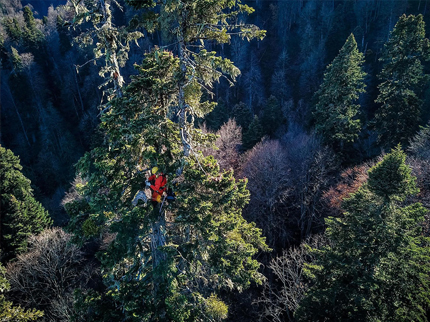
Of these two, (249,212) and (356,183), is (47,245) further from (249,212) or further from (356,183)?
(356,183)

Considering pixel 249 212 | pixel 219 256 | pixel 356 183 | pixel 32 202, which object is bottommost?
pixel 249 212

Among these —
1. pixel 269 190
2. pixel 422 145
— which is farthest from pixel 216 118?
pixel 422 145

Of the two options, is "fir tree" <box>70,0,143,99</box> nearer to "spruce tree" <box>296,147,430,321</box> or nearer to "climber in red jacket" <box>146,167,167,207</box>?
"climber in red jacket" <box>146,167,167,207</box>

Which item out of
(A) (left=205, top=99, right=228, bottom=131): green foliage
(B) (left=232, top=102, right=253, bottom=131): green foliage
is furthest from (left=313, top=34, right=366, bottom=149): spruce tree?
(A) (left=205, top=99, right=228, bottom=131): green foliage

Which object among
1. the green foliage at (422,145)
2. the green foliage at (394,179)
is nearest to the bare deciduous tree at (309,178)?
the green foliage at (422,145)

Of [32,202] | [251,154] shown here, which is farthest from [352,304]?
[32,202]

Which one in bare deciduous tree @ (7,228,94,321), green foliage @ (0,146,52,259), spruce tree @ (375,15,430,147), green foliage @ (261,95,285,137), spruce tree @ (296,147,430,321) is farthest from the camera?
green foliage @ (261,95,285,137)

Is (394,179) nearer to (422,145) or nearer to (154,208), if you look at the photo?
(154,208)

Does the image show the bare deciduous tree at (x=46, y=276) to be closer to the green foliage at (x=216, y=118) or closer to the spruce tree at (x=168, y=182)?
the spruce tree at (x=168, y=182)
